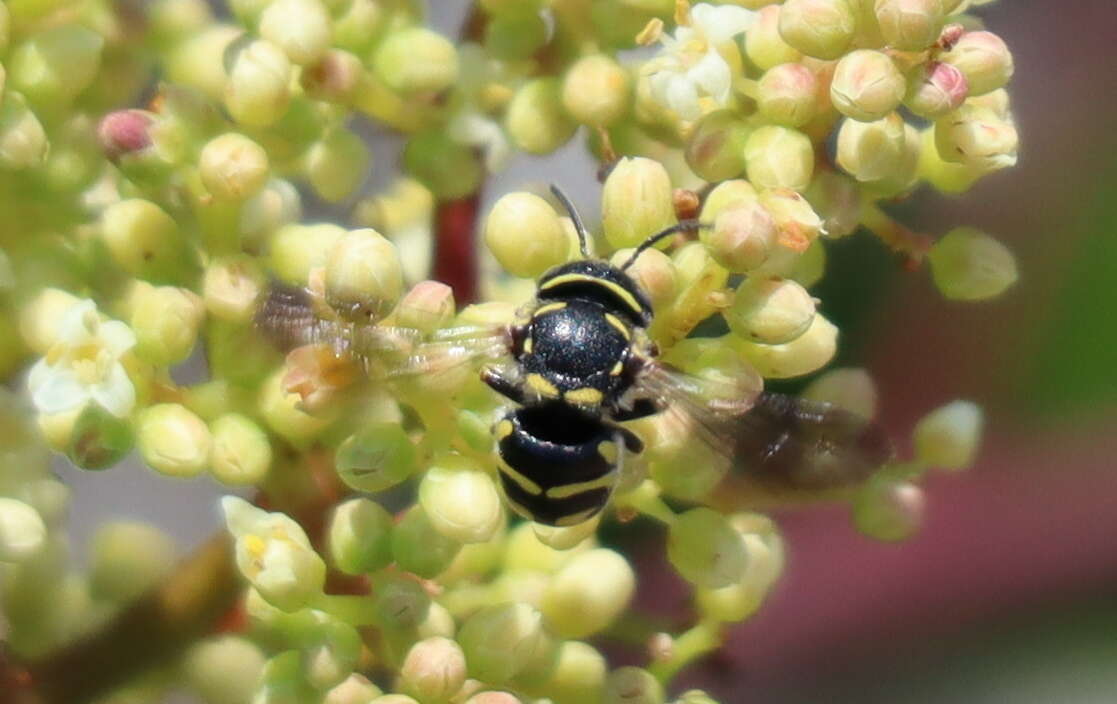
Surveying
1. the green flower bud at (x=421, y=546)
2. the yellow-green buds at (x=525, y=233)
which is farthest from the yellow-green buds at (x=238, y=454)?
the yellow-green buds at (x=525, y=233)

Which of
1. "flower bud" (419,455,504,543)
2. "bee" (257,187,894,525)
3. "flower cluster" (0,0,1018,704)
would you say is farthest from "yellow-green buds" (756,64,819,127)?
"flower bud" (419,455,504,543)

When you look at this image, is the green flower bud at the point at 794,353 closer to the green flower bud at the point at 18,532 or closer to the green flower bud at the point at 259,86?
the green flower bud at the point at 259,86

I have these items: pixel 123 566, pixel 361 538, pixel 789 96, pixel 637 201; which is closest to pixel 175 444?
pixel 361 538

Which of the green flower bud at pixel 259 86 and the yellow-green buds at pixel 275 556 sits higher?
the green flower bud at pixel 259 86

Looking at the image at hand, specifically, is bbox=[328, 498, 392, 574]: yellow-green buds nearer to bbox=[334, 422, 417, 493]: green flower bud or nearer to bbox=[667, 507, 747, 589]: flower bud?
bbox=[334, 422, 417, 493]: green flower bud

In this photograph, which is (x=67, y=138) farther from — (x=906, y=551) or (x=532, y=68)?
(x=906, y=551)

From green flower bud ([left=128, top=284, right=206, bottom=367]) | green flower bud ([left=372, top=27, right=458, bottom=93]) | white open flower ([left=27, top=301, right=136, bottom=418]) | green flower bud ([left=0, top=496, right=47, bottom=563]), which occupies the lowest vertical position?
green flower bud ([left=0, top=496, right=47, bottom=563])
